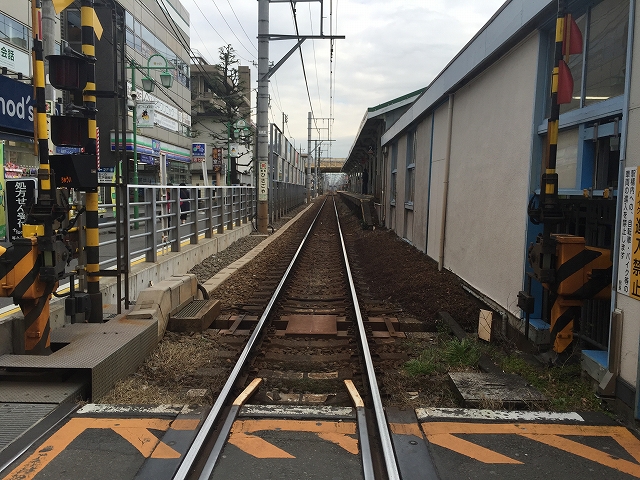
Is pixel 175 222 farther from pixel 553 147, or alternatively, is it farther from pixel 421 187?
pixel 553 147

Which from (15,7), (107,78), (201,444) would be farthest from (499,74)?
(15,7)

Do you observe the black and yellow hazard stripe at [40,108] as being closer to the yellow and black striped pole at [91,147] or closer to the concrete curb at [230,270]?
the yellow and black striped pole at [91,147]

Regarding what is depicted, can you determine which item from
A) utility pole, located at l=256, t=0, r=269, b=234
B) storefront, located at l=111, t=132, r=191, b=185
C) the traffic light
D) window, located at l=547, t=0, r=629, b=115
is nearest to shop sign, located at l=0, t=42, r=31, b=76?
storefront, located at l=111, t=132, r=191, b=185

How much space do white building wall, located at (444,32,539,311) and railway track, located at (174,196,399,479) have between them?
5.40 ft

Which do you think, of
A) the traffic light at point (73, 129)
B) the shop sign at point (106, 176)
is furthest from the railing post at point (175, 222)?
the traffic light at point (73, 129)

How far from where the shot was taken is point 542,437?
3.29 metres

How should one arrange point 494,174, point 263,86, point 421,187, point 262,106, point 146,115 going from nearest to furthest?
1. point 494,174
2. point 421,187
3. point 263,86
4. point 262,106
5. point 146,115

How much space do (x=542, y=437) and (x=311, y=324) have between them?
343 centimetres

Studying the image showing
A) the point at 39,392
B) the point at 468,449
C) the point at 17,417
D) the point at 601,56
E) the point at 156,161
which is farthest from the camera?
the point at 156,161

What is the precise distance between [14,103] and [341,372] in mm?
6161

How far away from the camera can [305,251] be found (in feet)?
46.3

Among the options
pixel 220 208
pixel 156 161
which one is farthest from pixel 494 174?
pixel 156 161

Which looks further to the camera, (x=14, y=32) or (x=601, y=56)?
(x=14, y=32)

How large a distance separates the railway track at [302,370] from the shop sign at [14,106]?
4.13 meters
